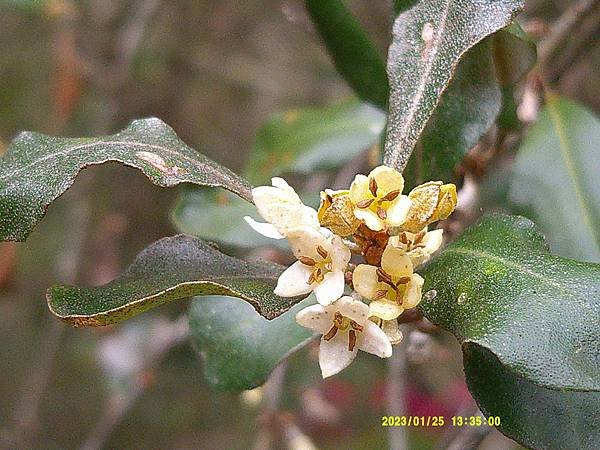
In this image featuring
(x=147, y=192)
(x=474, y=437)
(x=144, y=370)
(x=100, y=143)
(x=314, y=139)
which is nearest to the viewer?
(x=100, y=143)

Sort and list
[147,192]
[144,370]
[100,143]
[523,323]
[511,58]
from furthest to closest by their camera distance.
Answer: [147,192]
[144,370]
[511,58]
[100,143]
[523,323]

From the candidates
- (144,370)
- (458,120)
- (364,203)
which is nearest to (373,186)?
(364,203)

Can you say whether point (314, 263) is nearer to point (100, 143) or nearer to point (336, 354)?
point (336, 354)

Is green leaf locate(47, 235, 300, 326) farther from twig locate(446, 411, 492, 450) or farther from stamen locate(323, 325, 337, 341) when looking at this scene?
twig locate(446, 411, 492, 450)

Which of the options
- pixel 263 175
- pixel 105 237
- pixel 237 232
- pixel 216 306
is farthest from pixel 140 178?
pixel 216 306

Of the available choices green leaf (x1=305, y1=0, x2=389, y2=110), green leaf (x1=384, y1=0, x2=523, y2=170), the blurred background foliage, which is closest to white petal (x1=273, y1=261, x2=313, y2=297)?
green leaf (x1=384, y1=0, x2=523, y2=170)

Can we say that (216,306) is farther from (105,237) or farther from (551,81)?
(105,237)

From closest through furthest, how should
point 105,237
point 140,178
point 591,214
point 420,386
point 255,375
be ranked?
point 255,375, point 591,214, point 105,237, point 420,386, point 140,178
